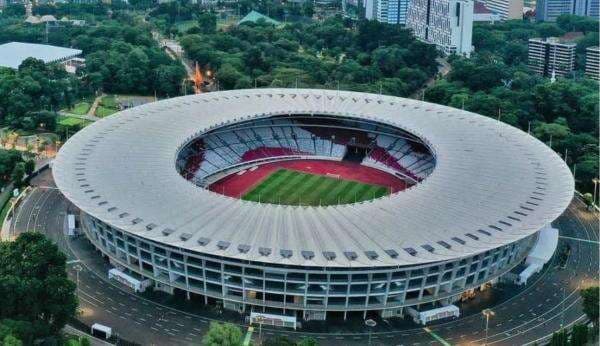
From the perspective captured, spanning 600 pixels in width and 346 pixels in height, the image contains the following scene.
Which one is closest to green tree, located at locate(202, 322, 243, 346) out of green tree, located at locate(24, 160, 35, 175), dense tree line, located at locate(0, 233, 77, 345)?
dense tree line, located at locate(0, 233, 77, 345)

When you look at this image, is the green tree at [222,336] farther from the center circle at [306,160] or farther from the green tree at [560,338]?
the center circle at [306,160]

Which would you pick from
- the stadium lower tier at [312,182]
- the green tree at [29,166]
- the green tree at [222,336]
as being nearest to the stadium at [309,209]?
the stadium lower tier at [312,182]

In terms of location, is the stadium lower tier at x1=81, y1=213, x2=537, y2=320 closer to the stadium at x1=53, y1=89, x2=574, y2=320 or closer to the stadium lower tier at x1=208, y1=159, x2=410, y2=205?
the stadium at x1=53, y1=89, x2=574, y2=320

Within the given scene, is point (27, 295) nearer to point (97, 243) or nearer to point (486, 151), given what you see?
point (97, 243)

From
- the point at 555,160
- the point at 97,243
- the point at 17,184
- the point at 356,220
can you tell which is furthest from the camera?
the point at 17,184

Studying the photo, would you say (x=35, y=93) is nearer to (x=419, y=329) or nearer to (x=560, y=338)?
(x=419, y=329)

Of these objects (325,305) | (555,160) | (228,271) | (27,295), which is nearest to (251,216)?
(228,271)
